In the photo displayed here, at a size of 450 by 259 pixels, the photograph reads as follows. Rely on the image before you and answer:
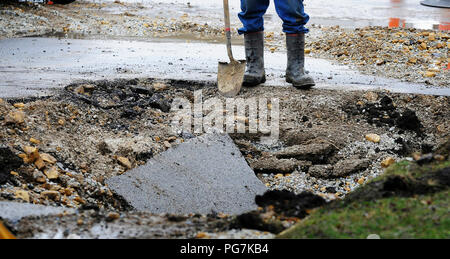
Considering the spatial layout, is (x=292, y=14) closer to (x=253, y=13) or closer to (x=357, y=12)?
(x=253, y=13)

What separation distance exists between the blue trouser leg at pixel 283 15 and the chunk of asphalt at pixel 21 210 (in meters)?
2.61

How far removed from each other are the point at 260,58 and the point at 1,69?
233 cm

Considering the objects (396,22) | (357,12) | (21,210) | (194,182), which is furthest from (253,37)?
(357,12)

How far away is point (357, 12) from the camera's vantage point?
346 inches

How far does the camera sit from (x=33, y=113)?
3.20 m

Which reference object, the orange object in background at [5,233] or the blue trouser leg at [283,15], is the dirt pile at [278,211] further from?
the blue trouser leg at [283,15]

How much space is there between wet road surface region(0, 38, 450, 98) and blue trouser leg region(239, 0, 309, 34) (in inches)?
18.8

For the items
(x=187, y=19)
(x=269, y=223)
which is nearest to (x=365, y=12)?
(x=187, y=19)

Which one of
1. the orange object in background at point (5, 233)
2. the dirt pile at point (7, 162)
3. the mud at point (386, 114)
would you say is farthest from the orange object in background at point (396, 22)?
the orange object in background at point (5, 233)

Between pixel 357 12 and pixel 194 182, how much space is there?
268 inches

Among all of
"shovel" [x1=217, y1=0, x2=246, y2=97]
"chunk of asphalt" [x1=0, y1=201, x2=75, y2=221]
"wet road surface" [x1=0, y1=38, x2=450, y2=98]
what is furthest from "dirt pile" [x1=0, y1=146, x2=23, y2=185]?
"shovel" [x1=217, y1=0, x2=246, y2=97]

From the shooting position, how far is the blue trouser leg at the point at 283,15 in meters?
4.02

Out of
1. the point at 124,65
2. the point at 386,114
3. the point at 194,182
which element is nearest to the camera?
the point at 194,182

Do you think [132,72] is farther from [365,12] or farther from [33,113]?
[365,12]
